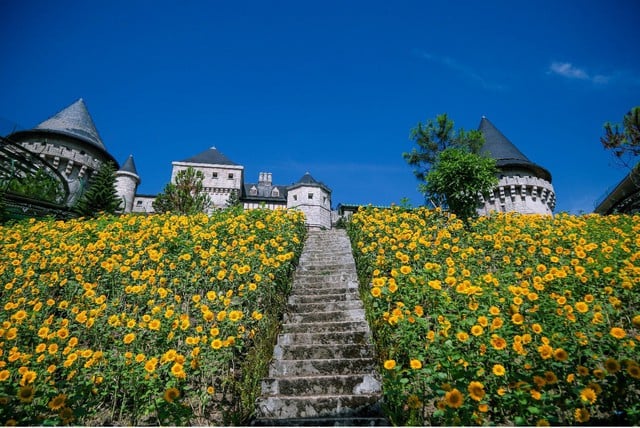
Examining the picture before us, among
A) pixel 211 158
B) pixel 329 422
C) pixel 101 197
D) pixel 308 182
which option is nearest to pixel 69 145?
pixel 101 197

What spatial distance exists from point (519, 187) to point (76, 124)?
39.7 meters

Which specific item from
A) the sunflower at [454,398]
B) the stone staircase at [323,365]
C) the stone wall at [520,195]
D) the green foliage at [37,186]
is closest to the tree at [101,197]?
the green foliage at [37,186]

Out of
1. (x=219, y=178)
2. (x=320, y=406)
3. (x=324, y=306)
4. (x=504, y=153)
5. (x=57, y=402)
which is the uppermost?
(x=219, y=178)

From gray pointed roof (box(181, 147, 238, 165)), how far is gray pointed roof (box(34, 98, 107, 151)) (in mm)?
12021

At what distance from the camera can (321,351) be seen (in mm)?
4297

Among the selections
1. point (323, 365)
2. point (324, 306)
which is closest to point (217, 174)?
point (324, 306)

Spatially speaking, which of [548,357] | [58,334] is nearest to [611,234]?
[548,357]

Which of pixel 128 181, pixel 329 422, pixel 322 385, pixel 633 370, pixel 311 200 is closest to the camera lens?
pixel 633 370

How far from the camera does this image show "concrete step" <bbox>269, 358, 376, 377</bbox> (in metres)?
3.98

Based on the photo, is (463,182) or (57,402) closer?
(57,402)

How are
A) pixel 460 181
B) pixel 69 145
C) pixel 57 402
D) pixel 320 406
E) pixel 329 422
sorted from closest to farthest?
1. pixel 57 402
2. pixel 329 422
3. pixel 320 406
4. pixel 460 181
5. pixel 69 145

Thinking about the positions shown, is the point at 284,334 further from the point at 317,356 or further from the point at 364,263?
the point at 364,263

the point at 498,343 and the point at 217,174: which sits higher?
the point at 217,174

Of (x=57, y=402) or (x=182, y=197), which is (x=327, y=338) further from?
(x=182, y=197)
